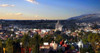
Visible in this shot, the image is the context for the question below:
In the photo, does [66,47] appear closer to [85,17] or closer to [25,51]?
[25,51]

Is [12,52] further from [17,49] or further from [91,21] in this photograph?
[91,21]

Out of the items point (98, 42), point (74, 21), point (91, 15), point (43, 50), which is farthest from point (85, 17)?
point (43, 50)

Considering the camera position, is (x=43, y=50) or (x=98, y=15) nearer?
(x=43, y=50)

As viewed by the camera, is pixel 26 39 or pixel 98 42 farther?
pixel 98 42

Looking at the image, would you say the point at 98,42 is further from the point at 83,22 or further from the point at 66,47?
the point at 83,22

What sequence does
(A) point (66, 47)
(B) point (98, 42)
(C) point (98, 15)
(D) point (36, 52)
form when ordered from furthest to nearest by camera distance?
1. (C) point (98, 15)
2. (B) point (98, 42)
3. (A) point (66, 47)
4. (D) point (36, 52)

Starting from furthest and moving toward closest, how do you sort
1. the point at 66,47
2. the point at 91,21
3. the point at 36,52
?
the point at 91,21 < the point at 66,47 < the point at 36,52

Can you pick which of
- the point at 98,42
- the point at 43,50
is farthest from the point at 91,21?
the point at 43,50

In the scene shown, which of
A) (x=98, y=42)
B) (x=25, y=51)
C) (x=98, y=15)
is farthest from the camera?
(x=98, y=15)

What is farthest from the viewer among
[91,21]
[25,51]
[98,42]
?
[91,21]
